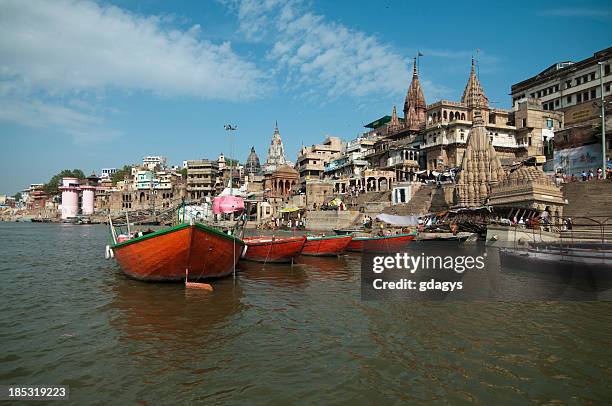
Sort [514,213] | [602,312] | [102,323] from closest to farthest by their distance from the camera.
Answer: [102,323]
[602,312]
[514,213]

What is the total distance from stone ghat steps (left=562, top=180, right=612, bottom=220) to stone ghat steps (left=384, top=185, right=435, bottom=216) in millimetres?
13902

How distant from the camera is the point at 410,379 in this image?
252 inches

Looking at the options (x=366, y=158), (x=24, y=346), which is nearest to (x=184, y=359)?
(x=24, y=346)

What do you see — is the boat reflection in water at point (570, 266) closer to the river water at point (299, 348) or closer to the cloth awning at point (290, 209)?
the river water at point (299, 348)

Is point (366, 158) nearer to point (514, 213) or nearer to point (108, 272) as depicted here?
point (514, 213)

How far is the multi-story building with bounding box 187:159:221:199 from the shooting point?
3752 inches

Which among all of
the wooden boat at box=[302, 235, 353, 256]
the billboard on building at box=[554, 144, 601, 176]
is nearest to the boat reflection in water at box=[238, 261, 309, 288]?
the wooden boat at box=[302, 235, 353, 256]

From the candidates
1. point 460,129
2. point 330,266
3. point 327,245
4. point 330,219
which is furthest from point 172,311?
point 460,129

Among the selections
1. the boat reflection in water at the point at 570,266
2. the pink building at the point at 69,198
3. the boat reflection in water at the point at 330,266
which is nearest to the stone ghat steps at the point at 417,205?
the boat reflection in water at the point at 330,266

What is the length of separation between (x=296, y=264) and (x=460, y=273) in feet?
31.0

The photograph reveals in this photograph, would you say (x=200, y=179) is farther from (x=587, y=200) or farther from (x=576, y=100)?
(x=587, y=200)

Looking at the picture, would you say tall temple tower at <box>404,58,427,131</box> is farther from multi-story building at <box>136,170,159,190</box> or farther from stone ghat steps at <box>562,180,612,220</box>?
multi-story building at <box>136,170,159,190</box>

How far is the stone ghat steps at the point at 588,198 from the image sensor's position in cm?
2710

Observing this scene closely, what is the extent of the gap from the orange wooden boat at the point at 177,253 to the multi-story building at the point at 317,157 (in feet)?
206
